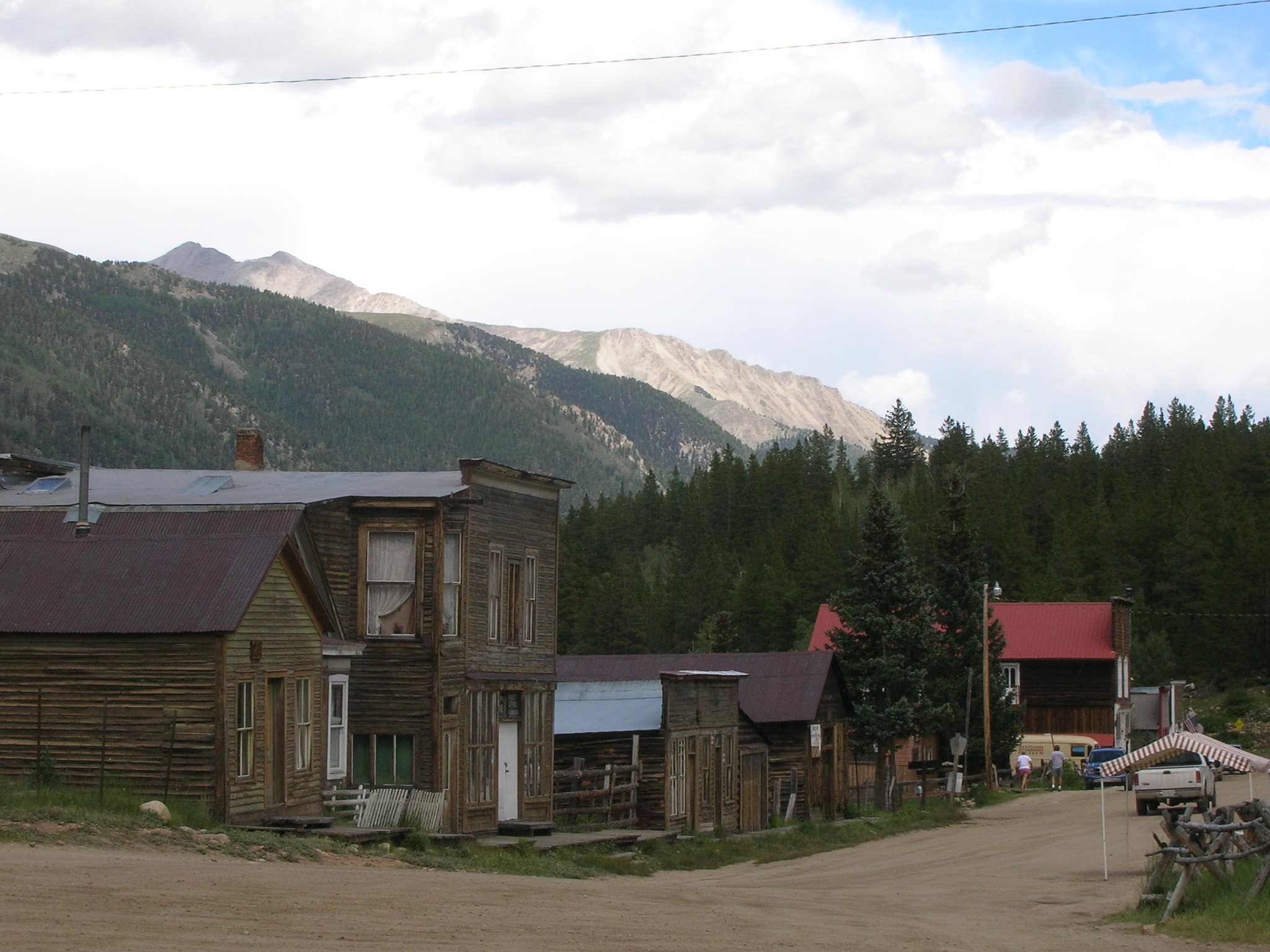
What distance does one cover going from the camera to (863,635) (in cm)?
4878

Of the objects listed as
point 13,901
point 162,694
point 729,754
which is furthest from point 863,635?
point 13,901

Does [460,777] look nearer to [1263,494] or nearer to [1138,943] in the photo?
[1138,943]

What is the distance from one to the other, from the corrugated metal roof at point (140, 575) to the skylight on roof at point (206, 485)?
3.36m

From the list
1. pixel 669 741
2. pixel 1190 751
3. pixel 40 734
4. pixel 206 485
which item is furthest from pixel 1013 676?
pixel 40 734

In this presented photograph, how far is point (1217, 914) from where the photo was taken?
19359 mm

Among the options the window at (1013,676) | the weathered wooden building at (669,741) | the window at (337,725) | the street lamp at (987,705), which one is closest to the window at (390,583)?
the window at (337,725)

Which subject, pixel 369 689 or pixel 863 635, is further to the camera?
pixel 863 635

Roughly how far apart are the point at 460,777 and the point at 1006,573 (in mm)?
94874

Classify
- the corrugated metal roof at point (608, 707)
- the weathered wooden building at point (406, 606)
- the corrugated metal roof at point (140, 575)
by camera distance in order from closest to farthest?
the corrugated metal roof at point (140, 575) → the weathered wooden building at point (406, 606) → the corrugated metal roof at point (608, 707)

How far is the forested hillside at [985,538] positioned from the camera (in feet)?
342

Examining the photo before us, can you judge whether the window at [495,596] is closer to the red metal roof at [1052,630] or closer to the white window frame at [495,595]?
the white window frame at [495,595]

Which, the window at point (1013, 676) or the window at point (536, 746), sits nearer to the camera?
the window at point (536, 746)

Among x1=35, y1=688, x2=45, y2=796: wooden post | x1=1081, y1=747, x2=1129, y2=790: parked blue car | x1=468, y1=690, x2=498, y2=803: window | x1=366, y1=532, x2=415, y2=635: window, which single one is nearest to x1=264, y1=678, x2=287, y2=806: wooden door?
x1=35, y1=688, x2=45, y2=796: wooden post

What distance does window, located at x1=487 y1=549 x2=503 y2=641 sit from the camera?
31.6 meters
